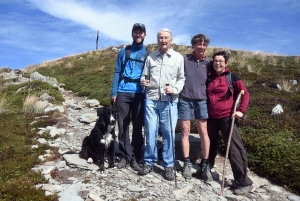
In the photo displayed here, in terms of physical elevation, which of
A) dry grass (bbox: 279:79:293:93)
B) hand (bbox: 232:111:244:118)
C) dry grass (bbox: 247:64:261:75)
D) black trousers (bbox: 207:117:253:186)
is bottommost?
black trousers (bbox: 207:117:253:186)

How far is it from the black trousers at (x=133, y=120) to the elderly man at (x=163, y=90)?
364 mm

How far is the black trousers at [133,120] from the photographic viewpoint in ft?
18.1

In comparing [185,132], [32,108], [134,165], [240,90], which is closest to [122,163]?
[134,165]

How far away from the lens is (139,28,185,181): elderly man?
5.05 metres

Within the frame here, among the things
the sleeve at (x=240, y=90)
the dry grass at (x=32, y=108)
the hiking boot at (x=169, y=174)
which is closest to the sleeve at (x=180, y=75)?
the sleeve at (x=240, y=90)

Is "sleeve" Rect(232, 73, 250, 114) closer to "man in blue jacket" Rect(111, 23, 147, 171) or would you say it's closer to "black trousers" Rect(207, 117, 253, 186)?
"black trousers" Rect(207, 117, 253, 186)

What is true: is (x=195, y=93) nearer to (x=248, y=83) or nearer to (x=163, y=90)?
(x=163, y=90)

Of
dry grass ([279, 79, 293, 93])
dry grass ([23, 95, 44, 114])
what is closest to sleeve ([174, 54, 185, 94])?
dry grass ([23, 95, 44, 114])

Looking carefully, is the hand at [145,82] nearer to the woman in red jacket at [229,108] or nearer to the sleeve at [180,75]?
the sleeve at [180,75]

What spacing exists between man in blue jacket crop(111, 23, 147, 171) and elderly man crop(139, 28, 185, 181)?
→ 0.32 metres

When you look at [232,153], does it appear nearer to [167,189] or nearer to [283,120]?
[167,189]

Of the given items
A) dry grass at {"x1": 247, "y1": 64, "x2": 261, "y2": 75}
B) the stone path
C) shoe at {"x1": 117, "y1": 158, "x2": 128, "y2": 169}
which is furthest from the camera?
dry grass at {"x1": 247, "y1": 64, "x2": 261, "y2": 75}

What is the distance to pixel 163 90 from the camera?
504cm

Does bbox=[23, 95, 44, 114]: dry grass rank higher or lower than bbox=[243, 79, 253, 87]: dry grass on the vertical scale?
lower
